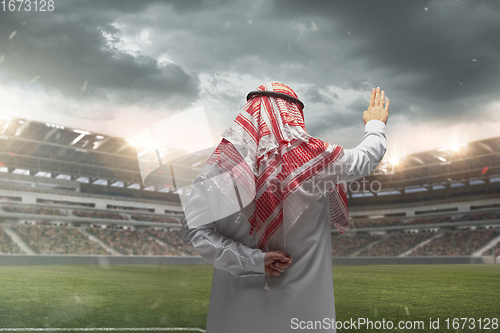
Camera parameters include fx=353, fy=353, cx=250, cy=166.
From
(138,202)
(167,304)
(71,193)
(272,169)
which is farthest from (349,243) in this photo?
(272,169)

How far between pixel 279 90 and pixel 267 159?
0.37 m

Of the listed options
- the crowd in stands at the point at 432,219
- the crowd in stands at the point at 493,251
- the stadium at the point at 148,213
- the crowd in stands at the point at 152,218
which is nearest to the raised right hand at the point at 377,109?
the stadium at the point at 148,213

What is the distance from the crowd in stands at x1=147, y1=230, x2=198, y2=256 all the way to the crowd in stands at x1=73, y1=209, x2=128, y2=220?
355 centimetres

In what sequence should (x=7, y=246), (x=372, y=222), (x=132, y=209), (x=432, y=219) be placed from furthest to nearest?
(x=372, y=222)
(x=132, y=209)
(x=432, y=219)
(x=7, y=246)

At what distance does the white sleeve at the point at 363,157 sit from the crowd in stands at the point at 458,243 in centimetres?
3405

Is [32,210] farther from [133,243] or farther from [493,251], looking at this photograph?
[493,251]

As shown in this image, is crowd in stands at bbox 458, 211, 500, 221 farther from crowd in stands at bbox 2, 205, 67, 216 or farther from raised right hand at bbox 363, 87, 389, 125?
crowd in stands at bbox 2, 205, 67, 216

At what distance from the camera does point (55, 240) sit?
2889 centimetres

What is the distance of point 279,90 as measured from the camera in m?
1.59

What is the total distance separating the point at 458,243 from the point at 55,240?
34.7 meters

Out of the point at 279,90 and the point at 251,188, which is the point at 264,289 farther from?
the point at 279,90

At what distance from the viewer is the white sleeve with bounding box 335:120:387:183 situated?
4.54 feet

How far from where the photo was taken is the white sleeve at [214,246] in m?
1.35

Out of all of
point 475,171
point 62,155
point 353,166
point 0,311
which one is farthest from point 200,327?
point 475,171
